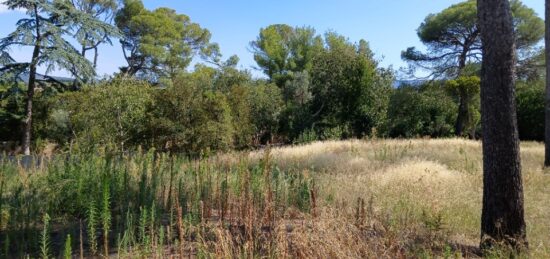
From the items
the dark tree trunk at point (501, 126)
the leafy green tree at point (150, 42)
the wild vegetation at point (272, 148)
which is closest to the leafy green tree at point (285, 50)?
the wild vegetation at point (272, 148)

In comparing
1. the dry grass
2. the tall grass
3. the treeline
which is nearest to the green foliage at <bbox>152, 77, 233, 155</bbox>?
the treeline

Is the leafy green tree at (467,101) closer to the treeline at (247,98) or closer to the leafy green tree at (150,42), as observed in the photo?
the treeline at (247,98)

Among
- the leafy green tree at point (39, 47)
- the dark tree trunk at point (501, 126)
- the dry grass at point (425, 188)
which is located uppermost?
the leafy green tree at point (39, 47)

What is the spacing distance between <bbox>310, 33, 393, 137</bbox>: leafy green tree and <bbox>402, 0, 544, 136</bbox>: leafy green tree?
266 inches

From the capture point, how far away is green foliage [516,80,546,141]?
19.0 meters

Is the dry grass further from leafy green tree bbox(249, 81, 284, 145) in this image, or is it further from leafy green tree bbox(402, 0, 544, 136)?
leafy green tree bbox(402, 0, 544, 136)

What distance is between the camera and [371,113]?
18.8 m

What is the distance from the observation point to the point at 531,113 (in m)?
19.4

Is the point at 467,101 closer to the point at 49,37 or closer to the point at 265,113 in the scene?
the point at 265,113

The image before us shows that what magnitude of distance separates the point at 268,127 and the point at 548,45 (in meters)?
12.8

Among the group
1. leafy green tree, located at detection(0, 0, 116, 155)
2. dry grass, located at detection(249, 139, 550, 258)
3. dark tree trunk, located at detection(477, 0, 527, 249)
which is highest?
leafy green tree, located at detection(0, 0, 116, 155)

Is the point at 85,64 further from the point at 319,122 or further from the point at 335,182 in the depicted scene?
the point at 335,182

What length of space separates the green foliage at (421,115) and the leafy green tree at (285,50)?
13.0m

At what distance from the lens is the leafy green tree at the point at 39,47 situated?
20766 millimetres
